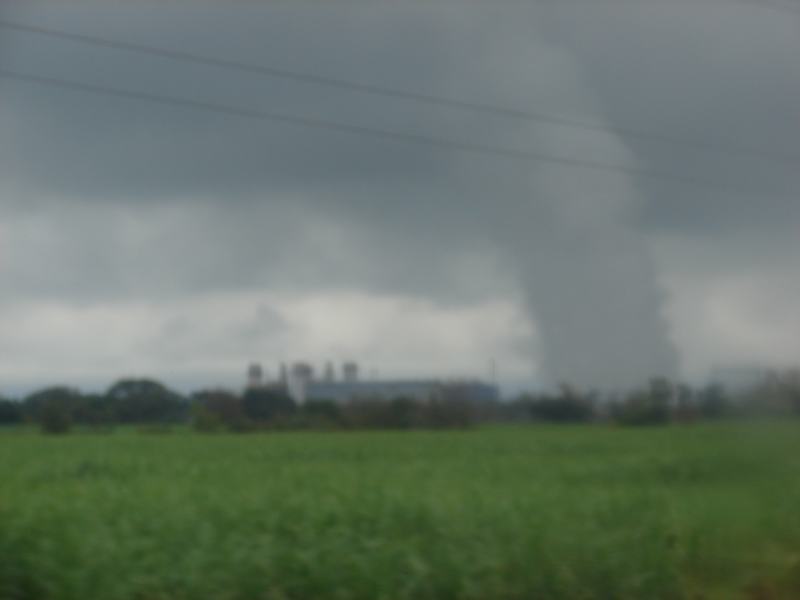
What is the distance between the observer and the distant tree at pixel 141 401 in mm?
27250

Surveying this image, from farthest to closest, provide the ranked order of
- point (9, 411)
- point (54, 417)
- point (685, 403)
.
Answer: point (54, 417) < point (9, 411) < point (685, 403)

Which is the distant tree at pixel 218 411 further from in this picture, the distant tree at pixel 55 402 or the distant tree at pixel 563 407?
the distant tree at pixel 563 407

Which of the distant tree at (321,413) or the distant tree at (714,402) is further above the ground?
the distant tree at (321,413)

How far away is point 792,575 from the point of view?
9625 mm

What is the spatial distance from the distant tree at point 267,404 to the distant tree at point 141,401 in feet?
15.1

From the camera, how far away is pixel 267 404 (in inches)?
1391

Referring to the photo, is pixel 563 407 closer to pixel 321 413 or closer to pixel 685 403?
pixel 685 403

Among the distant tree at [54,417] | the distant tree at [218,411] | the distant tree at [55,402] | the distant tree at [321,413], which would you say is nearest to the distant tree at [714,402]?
the distant tree at [55,402]

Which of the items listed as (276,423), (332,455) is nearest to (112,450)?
(332,455)

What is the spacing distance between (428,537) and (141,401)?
65.7 feet

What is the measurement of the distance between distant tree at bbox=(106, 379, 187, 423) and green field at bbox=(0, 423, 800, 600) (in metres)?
12.6

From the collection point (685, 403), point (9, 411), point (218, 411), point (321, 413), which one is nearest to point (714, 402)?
point (685, 403)

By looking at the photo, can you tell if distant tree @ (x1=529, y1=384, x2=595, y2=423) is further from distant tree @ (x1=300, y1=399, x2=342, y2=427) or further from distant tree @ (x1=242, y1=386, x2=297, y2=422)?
distant tree @ (x1=300, y1=399, x2=342, y2=427)

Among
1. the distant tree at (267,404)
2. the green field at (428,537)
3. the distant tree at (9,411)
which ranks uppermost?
the distant tree at (267,404)
